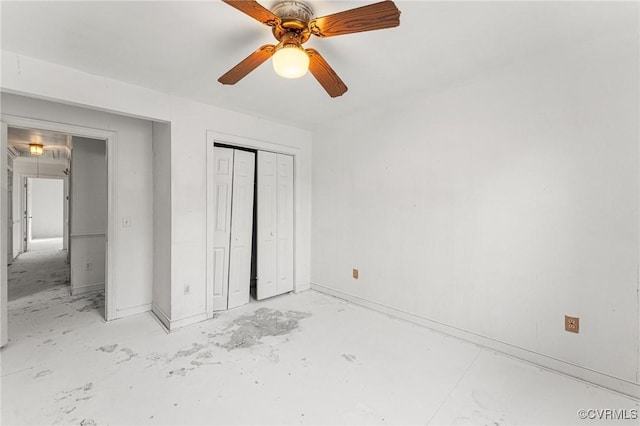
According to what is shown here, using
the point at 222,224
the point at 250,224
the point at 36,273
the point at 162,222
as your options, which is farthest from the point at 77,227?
the point at 250,224

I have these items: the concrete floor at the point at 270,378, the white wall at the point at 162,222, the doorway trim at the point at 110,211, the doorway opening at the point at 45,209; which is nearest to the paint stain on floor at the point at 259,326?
the concrete floor at the point at 270,378

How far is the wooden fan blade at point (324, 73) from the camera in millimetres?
1648

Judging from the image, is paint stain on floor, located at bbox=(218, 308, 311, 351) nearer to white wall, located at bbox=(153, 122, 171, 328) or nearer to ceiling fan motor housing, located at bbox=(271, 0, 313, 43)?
white wall, located at bbox=(153, 122, 171, 328)

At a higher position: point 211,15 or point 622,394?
point 211,15

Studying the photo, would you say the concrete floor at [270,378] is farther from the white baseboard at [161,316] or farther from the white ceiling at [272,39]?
the white ceiling at [272,39]

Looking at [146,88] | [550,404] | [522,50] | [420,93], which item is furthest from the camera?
[420,93]

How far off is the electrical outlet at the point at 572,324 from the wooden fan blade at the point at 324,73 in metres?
2.40

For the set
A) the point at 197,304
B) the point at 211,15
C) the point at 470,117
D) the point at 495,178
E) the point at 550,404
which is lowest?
the point at 550,404

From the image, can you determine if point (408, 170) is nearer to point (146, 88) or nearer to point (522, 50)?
point (522, 50)

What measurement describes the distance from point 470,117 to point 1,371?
14.2 ft

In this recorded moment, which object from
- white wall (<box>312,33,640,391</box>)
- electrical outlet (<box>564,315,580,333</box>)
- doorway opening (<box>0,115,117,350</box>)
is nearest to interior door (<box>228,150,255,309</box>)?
doorway opening (<box>0,115,117,350</box>)

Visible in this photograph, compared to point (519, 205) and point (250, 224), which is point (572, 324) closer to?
point (519, 205)

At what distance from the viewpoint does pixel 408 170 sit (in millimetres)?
2936

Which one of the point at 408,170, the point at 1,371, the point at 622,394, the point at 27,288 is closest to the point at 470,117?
the point at 408,170
